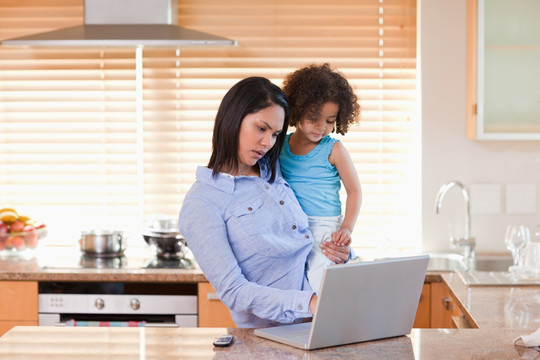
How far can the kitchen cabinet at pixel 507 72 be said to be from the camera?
3.11 m

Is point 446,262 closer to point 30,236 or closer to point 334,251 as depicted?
point 334,251

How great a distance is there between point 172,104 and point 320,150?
141cm

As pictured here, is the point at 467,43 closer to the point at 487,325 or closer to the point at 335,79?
the point at 335,79

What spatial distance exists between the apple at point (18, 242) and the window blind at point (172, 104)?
33 cm

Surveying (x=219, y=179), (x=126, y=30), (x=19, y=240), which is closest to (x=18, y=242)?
(x=19, y=240)

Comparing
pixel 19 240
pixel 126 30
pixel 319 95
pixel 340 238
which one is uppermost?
pixel 126 30

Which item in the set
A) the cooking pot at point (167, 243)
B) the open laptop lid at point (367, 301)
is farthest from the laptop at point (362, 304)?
the cooking pot at point (167, 243)

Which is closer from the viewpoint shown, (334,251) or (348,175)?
(334,251)

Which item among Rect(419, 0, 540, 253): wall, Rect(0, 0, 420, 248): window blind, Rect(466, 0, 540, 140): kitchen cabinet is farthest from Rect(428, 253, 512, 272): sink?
Rect(466, 0, 540, 140): kitchen cabinet

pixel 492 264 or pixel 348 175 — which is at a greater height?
pixel 348 175

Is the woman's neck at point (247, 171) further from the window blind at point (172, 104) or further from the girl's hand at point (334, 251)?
the window blind at point (172, 104)

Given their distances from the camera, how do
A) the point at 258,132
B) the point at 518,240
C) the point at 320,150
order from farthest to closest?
1. the point at 518,240
2. the point at 320,150
3. the point at 258,132

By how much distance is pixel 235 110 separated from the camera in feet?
5.95

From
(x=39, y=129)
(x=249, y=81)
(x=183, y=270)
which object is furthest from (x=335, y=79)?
(x=39, y=129)
